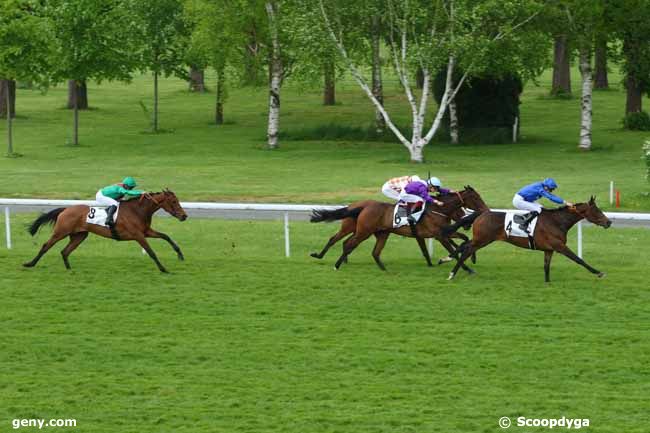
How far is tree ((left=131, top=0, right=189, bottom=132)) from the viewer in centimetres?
4516

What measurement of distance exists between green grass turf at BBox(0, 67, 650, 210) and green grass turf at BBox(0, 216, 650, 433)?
9615 millimetres

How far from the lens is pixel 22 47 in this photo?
129 ft

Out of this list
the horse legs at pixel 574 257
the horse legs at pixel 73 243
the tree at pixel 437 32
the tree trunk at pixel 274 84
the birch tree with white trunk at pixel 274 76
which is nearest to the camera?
the horse legs at pixel 574 257

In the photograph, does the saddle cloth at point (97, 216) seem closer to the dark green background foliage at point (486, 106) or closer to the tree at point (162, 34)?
the dark green background foliage at point (486, 106)

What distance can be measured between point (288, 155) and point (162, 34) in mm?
9535

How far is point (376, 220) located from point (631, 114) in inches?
1166

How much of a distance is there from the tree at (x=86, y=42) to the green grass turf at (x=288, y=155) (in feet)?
9.00

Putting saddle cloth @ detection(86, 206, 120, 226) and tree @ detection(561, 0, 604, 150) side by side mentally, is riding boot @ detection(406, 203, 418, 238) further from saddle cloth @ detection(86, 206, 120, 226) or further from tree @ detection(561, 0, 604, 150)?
tree @ detection(561, 0, 604, 150)

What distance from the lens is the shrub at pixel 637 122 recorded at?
1759 inches

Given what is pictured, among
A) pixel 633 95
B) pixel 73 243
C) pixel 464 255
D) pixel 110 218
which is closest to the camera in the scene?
pixel 464 255

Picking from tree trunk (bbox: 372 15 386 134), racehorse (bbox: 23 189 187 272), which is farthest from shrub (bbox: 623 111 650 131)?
racehorse (bbox: 23 189 187 272)

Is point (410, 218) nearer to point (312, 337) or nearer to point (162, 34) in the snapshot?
point (312, 337)

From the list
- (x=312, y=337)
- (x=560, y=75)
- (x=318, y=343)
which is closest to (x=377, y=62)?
(x=560, y=75)

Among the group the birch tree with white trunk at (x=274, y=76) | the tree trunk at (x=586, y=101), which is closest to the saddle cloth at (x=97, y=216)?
the birch tree with white trunk at (x=274, y=76)
